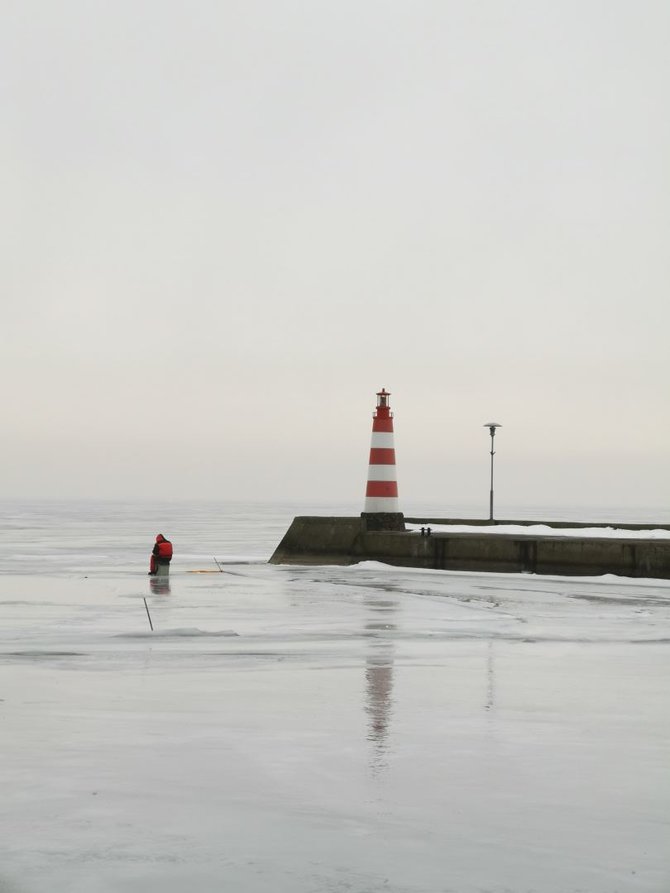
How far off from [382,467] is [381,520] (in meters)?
0.86

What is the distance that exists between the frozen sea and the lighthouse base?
8.08 m

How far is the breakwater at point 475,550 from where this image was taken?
1745 centimetres

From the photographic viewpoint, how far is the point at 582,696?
7711 millimetres

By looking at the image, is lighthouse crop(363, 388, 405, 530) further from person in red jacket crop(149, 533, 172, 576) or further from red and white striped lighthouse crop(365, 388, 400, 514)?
person in red jacket crop(149, 533, 172, 576)

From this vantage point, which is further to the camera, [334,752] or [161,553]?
[161,553]

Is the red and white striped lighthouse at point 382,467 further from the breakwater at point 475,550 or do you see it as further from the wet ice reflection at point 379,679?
the wet ice reflection at point 379,679

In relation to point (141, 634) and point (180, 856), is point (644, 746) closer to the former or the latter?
point (180, 856)

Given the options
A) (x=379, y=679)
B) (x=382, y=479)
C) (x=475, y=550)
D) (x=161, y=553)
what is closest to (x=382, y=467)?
(x=382, y=479)

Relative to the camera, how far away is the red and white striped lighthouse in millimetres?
20625

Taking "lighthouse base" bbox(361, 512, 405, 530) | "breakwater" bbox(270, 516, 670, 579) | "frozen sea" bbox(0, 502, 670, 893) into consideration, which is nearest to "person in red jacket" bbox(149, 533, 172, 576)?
"breakwater" bbox(270, 516, 670, 579)

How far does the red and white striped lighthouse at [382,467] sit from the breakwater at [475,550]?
1.19 feet

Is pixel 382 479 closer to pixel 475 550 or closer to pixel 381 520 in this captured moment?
pixel 381 520

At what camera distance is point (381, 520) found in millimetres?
20688

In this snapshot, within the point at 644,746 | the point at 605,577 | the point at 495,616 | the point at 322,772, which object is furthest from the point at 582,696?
the point at 605,577
